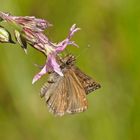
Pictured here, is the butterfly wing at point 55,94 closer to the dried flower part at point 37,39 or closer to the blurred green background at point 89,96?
the dried flower part at point 37,39

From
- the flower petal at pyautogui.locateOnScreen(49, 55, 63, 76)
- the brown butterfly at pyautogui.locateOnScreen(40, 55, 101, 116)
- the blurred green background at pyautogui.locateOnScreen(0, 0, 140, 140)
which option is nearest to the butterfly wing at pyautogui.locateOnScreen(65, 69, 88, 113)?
the brown butterfly at pyautogui.locateOnScreen(40, 55, 101, 116)

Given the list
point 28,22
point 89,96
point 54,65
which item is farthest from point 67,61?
point 89,96

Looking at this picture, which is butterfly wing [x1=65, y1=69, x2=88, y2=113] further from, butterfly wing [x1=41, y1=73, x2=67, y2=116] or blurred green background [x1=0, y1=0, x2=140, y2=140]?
blurred green background [x1=0, y1=0, x2=140, y2=140]

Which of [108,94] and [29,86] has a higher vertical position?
[29,86]

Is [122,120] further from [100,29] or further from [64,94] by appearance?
[64,94]

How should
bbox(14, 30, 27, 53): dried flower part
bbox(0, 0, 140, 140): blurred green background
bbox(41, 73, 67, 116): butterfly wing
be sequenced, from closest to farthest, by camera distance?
bbox(14, 30, 27, 53): dried flower part → bbox(41, 73, 67, 116): butterfly wing → bbox(0, 0, 140, 140): blurred green background

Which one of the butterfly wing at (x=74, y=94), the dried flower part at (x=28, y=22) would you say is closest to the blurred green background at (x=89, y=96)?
the butterfly wing at (x=74, y=94)

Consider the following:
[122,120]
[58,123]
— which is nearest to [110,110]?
[122,120]
